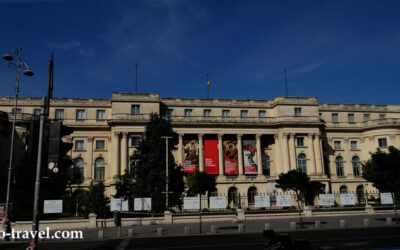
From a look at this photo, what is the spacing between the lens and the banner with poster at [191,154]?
5562cm

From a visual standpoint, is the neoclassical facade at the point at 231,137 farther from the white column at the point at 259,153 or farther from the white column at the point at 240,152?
the white column at the point at 240,152

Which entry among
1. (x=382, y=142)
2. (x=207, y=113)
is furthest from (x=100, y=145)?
(x=382, y=142)

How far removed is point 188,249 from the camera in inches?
632

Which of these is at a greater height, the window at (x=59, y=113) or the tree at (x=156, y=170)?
the window at (x=59, y=113)

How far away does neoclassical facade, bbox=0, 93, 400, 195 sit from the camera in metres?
55.2

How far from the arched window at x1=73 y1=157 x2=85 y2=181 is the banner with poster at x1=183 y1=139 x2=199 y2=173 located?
17.5m

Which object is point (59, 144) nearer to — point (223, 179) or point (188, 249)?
point (188, 249)

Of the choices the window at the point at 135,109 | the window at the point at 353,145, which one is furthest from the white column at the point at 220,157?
the window at the point at 353,145

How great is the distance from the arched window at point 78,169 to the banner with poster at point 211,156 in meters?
20.9

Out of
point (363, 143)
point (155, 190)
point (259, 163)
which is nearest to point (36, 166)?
point (155, 190)

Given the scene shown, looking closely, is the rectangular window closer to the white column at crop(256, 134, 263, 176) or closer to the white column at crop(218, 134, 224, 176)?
the white column at crop(256, 134, 263, 176)

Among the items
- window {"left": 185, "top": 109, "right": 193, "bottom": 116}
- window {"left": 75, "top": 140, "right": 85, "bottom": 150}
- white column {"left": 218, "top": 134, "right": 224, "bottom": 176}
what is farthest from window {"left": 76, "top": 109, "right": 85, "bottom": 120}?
white column {"left": 218, "top": 134, "right": 224, "bottom": 176}

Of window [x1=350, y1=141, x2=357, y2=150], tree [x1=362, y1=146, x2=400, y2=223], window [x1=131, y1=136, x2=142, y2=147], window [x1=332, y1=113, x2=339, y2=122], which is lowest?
tree [x1=362, y1=146, x2=400, y2=223]

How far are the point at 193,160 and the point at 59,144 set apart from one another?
1876 inches
